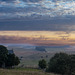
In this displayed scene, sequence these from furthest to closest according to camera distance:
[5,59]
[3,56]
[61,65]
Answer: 1. [5,59]
2. [3,56]
3. [61,65]

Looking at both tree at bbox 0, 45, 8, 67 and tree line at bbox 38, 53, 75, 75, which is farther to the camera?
tree at bbox 0, 45, 8, 67

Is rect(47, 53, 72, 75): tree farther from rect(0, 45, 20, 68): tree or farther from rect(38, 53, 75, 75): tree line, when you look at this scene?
rect(0, 45, 20, 68): tree

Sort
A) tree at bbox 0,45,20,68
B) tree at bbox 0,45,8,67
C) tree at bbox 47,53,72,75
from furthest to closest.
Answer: tree at bbox 0,45,20,68 → tree at bbox 0,45,8,67 → tree at bbox 47,53,72,75

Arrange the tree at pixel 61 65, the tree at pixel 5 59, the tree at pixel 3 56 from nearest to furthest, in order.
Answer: the tree at pixel 61 65
the tree at pixel 3 56
the tree at pixel 5 59

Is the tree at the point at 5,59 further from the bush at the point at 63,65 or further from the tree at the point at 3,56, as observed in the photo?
the bush at the point at 63,65

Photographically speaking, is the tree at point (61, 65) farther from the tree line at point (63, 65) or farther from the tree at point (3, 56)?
the tree at point (3, 56)

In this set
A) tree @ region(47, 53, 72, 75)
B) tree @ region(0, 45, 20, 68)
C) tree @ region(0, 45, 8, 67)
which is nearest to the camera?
tree @ region(47, 53, 72, 75)

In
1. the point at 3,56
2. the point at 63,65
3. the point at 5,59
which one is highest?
the point at 3,56

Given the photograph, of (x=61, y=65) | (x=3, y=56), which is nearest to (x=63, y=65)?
(x=61, y=65)

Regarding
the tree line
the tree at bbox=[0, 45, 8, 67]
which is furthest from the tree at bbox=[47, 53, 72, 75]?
the tree at bbox=[0, 45, 8, 67]

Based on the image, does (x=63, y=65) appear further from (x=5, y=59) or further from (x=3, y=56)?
(x=5, y=59)

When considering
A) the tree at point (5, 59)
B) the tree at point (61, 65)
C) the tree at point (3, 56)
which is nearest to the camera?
the tree at point (61, 65)

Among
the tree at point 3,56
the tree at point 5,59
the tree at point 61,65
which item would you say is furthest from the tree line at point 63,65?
the tree at point 5,59

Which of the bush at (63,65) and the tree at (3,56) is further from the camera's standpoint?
the tree at (3,56)
